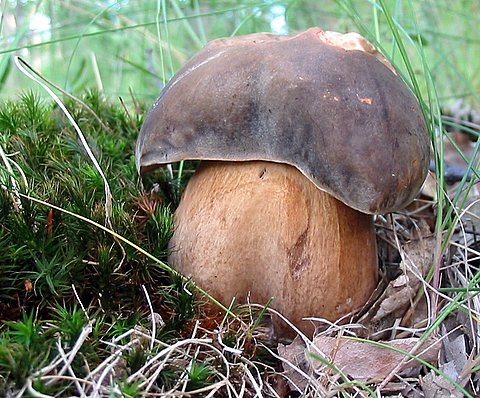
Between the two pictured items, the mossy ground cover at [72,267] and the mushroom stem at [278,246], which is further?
the mushroom stem at [278,246]

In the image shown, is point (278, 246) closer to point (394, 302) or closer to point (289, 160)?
point (289, 160)

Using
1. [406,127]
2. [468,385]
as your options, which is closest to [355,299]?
[468,385]

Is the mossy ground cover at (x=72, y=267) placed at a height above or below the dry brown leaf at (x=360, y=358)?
above

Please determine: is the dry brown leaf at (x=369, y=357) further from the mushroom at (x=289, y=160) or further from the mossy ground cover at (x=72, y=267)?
the mossy ground cover at (x=72, y=267)

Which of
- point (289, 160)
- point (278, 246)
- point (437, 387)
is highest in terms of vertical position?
point (289, 160)

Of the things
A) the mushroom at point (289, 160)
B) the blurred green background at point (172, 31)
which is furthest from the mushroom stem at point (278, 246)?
the blurred green background at point (172, 31)

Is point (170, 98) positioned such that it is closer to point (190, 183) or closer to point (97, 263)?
point (190, 183)

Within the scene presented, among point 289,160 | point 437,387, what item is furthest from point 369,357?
point 289,160

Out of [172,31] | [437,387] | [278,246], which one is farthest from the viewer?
[172,31]
